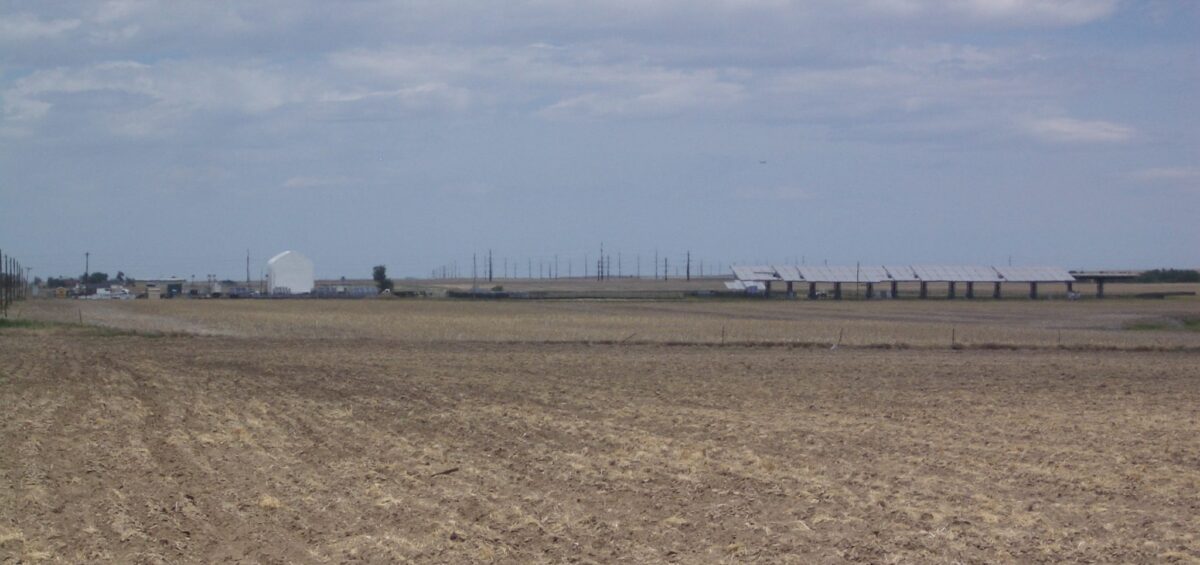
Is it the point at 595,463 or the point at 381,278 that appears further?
the point at 381,278

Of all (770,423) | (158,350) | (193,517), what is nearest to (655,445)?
(770,423)

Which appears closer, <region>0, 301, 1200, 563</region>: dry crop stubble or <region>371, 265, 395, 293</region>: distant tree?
<region>0, 301, 1200, 563</region>: dry crop stubble

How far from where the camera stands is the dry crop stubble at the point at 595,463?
1052 centimetres

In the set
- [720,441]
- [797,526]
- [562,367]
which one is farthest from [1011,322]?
[797,526]

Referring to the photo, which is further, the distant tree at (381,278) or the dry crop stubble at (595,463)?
the distant tree at (381,278)

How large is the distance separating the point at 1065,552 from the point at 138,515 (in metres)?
7.80

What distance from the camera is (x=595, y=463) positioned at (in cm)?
1461

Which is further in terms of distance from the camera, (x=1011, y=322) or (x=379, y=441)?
(x=1011, y=322)

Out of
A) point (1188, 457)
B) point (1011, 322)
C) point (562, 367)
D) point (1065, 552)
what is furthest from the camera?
point (1011, 322)

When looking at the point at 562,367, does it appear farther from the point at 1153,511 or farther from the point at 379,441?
the point at 1153,511

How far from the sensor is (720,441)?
16.7 metres

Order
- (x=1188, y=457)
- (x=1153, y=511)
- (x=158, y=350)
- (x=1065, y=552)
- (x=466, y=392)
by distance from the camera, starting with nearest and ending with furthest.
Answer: (x=1065, y=552)
(x=1153, y=511)
(x=1188, y=457)
(x=466, y=392)
(x=158, y=350)

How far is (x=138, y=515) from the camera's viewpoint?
1132 centimetres

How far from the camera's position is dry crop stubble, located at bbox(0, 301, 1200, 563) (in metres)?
10.5
